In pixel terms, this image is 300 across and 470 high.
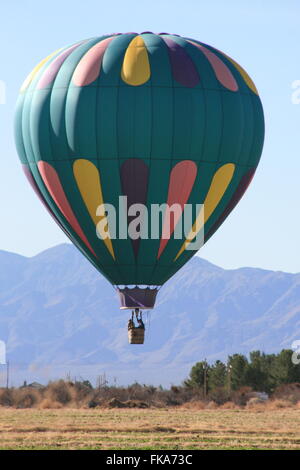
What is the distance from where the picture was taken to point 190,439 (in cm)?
5331

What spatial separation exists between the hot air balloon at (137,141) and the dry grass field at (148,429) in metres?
5.93

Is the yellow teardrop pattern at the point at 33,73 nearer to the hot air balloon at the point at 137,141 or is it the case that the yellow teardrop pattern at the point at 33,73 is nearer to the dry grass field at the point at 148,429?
the hot air balloon at the point at 137,141

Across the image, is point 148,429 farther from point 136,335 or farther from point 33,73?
point 33,73

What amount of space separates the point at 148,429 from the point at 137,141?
13947 mm

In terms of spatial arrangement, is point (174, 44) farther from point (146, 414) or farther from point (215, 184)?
point (146, 414)

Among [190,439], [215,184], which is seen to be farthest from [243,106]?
[190,439]

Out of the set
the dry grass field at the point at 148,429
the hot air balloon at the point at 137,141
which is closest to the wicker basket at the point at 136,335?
the hot air balloon at the point at 137,141

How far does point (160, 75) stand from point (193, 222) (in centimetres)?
642

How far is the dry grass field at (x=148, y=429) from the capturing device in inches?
1987

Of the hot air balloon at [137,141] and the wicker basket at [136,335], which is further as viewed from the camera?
the wicker basket at [136,335]

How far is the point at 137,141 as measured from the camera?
52438 mm

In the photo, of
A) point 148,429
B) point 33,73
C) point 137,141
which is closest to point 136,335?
point 148,429

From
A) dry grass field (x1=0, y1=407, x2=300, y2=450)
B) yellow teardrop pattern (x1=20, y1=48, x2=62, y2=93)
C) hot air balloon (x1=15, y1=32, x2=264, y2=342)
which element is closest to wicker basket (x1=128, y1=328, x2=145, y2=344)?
hot air balloon (x1=15, y1=32, x2=264, y2=342)
